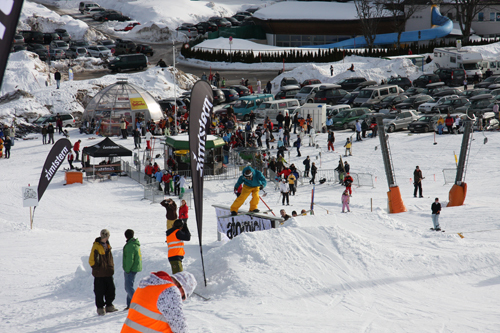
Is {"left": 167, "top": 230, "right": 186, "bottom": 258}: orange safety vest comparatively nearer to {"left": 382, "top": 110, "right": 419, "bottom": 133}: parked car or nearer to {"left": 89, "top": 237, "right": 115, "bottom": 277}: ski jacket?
{"left": 89, "top": 237, "right": 115, "bottom": 277}: ski jacket

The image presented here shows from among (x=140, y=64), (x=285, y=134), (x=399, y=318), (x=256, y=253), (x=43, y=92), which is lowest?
(x=399, y=318)

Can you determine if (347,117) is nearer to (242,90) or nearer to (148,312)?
(242,90)

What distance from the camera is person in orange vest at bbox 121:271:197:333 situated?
4309 millimetres

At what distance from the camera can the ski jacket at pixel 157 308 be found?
431 centimetres

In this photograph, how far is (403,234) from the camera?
13.3 meters

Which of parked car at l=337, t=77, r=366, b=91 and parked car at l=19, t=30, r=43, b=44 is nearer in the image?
parked car at l=337, t=77, r=366, b=91

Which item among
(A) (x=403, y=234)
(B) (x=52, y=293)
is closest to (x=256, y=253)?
(B) (x=52, y=293)

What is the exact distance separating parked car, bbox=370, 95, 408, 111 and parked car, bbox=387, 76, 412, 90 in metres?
6.27

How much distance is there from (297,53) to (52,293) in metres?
44.2

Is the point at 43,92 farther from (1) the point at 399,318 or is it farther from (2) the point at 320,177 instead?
(1) the point at 399,318

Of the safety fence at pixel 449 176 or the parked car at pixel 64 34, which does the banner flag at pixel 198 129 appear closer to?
the safety fence at pixel 449 176

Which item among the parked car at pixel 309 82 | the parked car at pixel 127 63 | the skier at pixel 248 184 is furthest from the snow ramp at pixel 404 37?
the skier at pixel 248 184

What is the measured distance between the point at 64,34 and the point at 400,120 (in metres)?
43.7

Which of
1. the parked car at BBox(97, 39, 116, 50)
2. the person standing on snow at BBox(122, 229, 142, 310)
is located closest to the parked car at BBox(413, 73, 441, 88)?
the parked car at BBox(97, 39, 116, 50)
